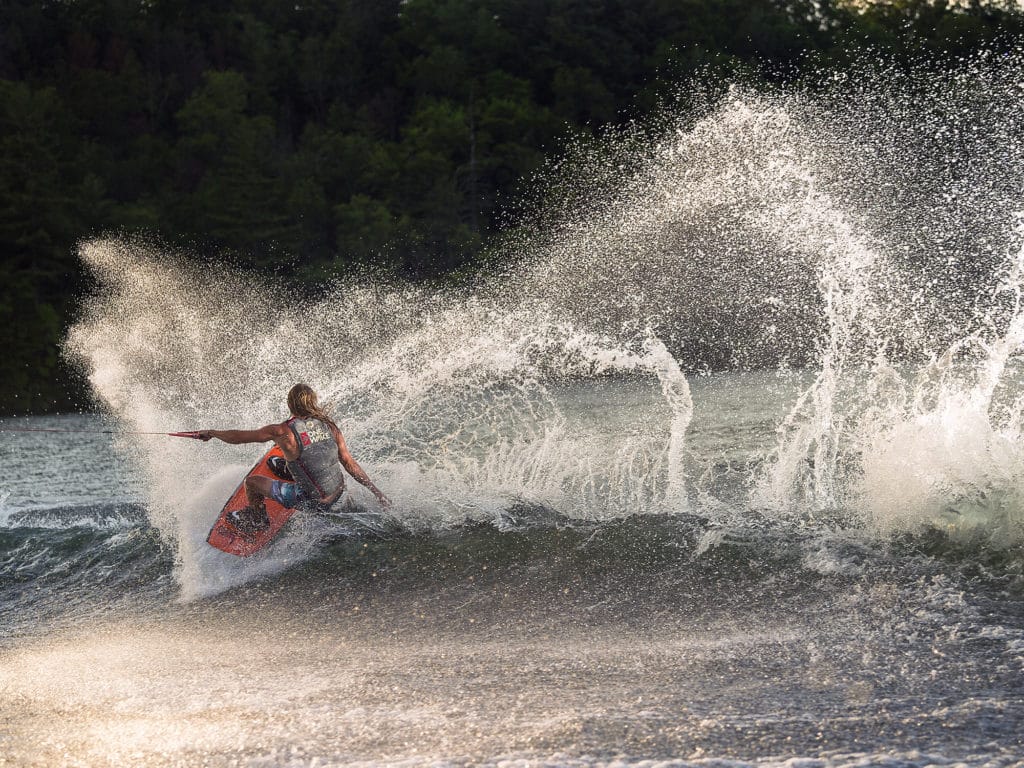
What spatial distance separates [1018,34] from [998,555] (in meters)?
50.1

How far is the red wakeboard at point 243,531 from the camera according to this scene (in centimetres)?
798

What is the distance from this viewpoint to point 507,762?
418 cm

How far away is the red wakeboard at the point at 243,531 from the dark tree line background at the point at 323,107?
2571cm

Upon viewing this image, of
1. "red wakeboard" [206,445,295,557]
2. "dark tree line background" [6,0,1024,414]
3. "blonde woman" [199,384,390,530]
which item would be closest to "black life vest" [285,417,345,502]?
"blonde woman" [199,384,390,530]

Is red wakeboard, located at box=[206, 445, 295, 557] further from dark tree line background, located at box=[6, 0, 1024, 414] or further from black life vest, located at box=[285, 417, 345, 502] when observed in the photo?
dark tree line background, located at box=[6, 0, 1024, 414]

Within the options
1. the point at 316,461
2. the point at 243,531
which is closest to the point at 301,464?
the point at 316,461

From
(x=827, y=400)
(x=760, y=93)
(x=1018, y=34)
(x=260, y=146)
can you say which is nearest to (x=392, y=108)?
(x=260, y=146)

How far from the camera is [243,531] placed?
8.02 m

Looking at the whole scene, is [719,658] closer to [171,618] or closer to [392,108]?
[171,618]

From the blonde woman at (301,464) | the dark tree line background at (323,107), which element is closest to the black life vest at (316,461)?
the blonde woman at (301,464)

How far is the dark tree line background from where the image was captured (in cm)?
4194

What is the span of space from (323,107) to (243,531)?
6740cm

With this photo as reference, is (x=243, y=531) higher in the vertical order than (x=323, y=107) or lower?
lower

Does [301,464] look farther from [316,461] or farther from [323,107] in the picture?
[323,107]
